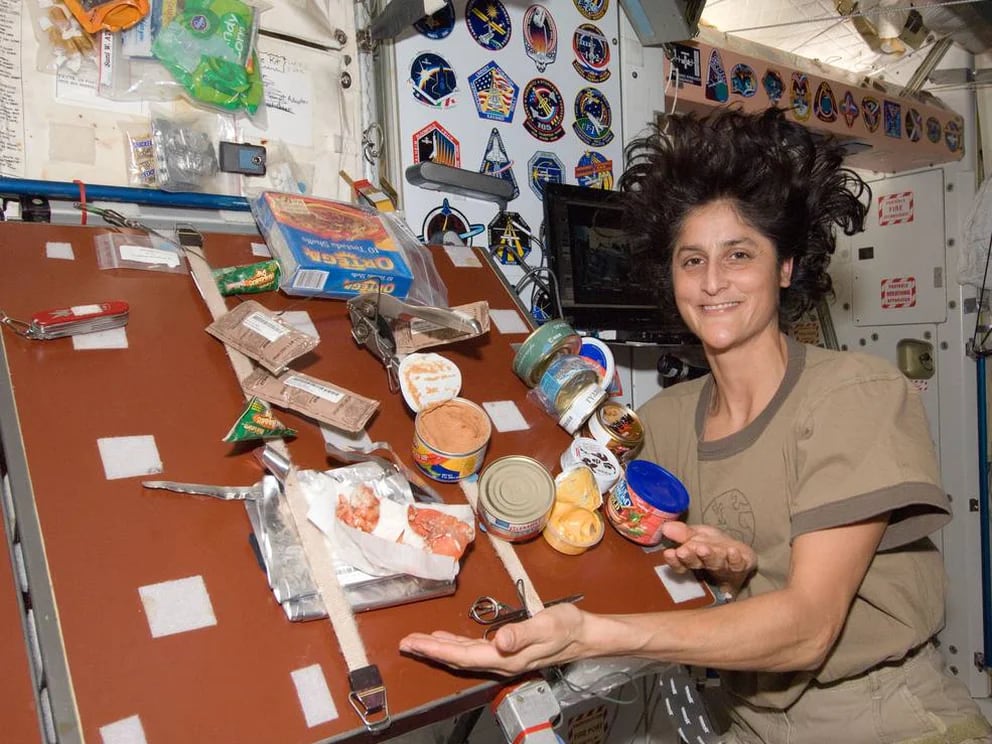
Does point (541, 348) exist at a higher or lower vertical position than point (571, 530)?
higher

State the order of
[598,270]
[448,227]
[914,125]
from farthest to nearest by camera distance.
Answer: [914,125] → [598,270] → [448,227]

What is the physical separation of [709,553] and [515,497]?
1.06 feet

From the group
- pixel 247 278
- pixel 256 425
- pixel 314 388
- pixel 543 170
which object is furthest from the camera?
pixel 543 170

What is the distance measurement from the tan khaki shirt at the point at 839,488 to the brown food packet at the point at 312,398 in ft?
2.15

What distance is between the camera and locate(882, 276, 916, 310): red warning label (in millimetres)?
3266

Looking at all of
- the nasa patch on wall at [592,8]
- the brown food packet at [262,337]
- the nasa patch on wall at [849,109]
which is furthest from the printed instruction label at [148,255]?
the nasa patch on wall at [849,109]

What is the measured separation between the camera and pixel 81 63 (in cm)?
142

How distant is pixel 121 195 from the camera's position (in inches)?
53.2

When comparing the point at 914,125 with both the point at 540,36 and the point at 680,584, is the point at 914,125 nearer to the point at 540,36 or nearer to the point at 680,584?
the point at 540,36

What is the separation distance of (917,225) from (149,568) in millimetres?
3490

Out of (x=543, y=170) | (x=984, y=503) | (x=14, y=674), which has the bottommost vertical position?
(x=984, y=503)

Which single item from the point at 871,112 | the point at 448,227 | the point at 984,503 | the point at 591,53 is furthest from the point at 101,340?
the point at 984,503

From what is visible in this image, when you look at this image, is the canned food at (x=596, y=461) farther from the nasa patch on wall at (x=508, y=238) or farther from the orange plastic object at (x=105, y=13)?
the orange plastic object at (x=105, y=13)

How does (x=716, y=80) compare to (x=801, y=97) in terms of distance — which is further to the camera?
(x=801, y=97)
